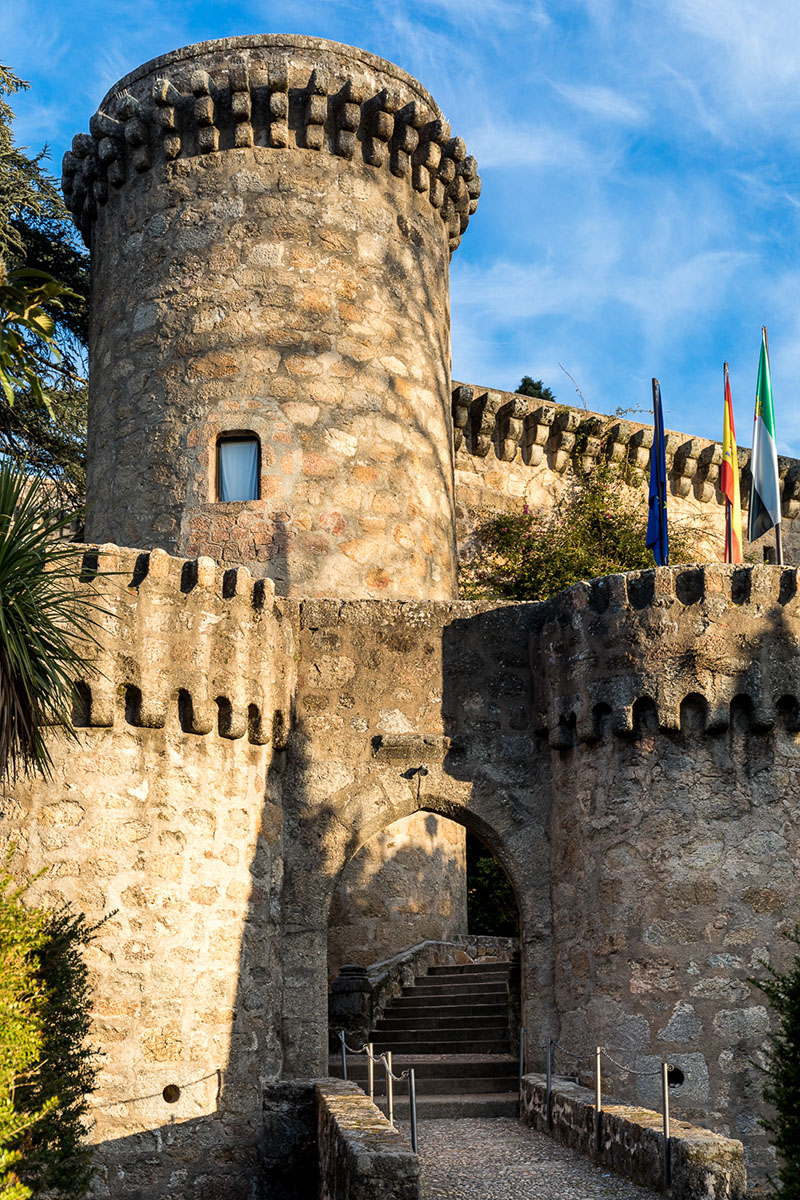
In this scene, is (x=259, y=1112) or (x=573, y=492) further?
(x=573, y=492)

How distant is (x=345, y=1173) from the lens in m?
7.91

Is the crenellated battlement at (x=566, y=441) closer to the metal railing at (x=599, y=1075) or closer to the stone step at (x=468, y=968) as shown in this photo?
the stone step at (x=468, y=968)

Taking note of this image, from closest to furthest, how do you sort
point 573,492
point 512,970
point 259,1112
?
point 259,1112, point 512,970, point 573,492

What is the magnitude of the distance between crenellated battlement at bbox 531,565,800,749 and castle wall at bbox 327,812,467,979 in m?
3.66

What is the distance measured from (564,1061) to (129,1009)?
3415 mm

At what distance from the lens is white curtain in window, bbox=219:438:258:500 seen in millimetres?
14430

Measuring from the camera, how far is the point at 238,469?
14484 millimetres

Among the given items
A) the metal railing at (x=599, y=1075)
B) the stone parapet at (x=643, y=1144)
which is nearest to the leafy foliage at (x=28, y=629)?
the metal railing at (x=599, y=1075)

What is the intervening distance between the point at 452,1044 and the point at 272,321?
7.35 m

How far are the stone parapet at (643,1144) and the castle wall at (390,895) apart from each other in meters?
3.56

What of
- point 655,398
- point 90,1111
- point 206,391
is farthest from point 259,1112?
point 655,398

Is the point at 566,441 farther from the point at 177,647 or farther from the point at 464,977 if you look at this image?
the point at 177,647

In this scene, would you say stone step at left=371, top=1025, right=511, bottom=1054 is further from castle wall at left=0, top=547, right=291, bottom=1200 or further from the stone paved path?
castle wall at left=0, top=547, right=291, bottom=1200

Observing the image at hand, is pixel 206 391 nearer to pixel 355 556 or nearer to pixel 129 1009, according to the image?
pixel 355 556
